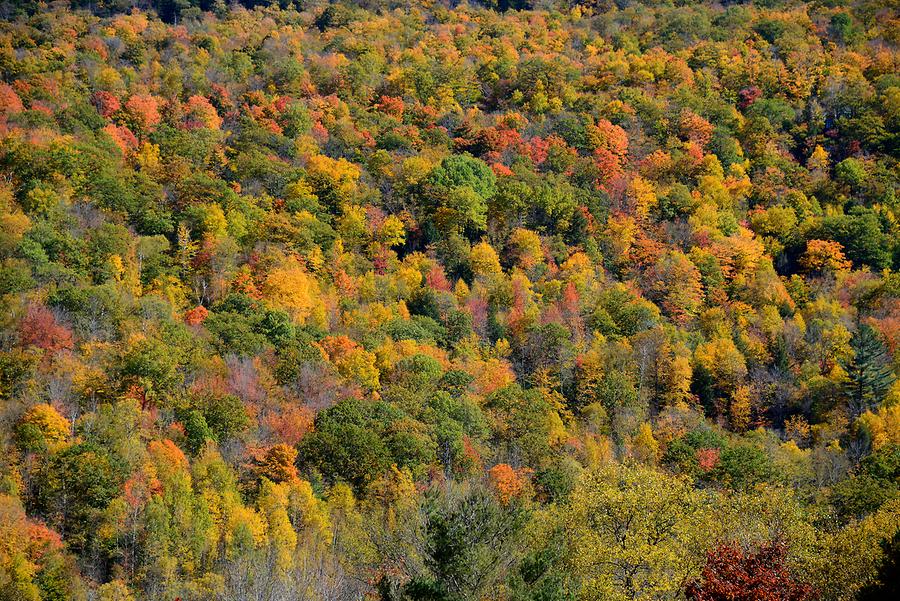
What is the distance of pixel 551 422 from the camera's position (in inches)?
2416

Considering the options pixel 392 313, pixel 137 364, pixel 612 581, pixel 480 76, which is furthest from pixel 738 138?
pixel 612 581

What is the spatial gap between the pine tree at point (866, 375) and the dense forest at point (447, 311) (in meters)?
0.20

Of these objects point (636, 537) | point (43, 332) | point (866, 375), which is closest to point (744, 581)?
point (636, 537)

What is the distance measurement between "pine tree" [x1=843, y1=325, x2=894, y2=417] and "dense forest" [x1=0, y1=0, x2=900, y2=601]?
0.20 m

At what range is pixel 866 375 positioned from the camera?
66500 mm

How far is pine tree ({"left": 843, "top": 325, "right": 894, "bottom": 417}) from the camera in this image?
65938 millimetres

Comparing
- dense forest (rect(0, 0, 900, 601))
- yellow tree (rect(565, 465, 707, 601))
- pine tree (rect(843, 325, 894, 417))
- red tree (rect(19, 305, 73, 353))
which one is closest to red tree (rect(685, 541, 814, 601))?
dense forest (rect(0, 0, 900, 601))

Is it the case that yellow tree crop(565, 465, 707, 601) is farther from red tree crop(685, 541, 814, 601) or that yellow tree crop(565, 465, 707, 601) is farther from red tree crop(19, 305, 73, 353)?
red tree crop(19, 305, 73, 353)

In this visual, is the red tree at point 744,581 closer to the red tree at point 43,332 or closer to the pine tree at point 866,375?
the red tree at point 43,332

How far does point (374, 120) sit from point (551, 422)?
127ft

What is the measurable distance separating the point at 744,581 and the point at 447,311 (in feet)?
152

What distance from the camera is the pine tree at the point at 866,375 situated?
6594 centimetres

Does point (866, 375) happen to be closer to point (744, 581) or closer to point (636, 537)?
point (636, 537)

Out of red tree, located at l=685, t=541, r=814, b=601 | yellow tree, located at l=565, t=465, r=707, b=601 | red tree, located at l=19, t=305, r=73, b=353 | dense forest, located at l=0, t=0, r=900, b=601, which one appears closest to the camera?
red tree, located at l=685, t=541, r=814, b=601
